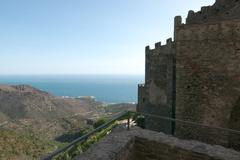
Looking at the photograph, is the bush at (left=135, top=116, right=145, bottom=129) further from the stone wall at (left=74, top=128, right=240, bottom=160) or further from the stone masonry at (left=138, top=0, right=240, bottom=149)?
the stone wall at (left=74, top=128, right=240, bottom=160)

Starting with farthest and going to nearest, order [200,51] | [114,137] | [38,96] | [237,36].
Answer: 1. [38,96]
2. [200,51]
3. [237,36]
4. [114,137]

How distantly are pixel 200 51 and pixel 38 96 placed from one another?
407ft

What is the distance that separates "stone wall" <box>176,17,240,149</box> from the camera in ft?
26.9

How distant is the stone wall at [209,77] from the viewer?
26.9ft

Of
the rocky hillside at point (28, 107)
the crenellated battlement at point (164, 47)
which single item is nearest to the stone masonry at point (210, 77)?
the crenellated battlement at point (164, 47)

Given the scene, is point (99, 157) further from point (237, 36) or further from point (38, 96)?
point (38, 96)

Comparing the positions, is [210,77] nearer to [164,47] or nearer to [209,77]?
[209,77]

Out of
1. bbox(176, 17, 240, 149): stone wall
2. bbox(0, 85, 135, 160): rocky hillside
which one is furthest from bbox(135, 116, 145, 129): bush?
bbox(0, 85, 135, 160): rocky hillside

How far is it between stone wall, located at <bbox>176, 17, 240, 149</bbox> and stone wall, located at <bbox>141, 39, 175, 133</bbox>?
19.4ft

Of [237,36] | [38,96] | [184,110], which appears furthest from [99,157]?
[38,96]

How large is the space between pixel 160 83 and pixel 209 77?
8.12 m

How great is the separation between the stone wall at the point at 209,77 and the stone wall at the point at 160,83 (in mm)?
5898

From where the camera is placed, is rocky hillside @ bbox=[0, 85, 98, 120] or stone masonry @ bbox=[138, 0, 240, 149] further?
rocky hillside @ bbox=[0, 85, 98, 120]

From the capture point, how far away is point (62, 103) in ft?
452
